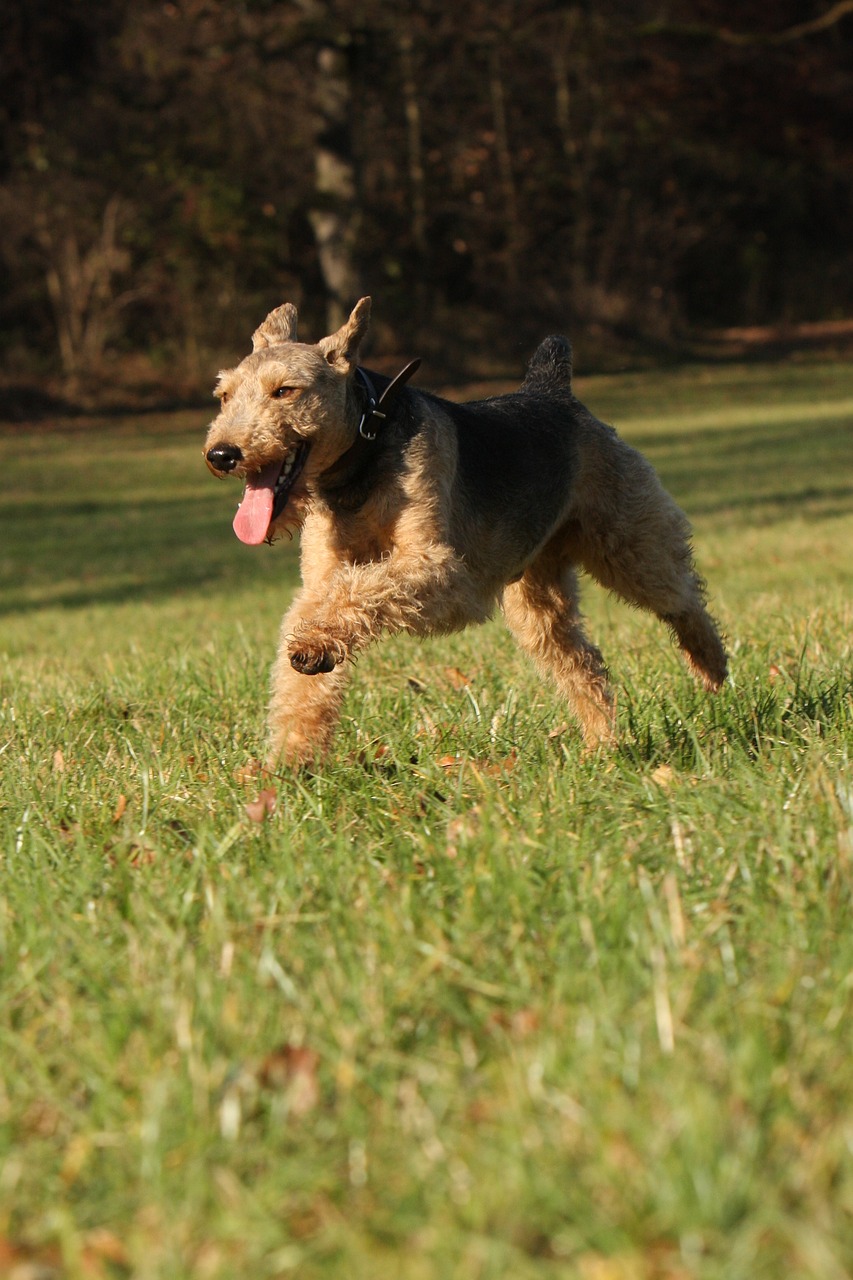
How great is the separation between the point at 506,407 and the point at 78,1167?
11.9ft

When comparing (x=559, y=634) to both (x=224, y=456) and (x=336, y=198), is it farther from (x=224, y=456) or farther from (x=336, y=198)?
(x=336, y=198)

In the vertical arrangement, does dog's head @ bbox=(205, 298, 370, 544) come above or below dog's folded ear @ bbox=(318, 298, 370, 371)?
below

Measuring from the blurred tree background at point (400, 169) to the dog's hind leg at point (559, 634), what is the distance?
19.4 metres

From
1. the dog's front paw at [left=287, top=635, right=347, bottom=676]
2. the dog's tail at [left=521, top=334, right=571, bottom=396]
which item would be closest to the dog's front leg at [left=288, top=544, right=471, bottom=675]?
the dog's front paw at [left=287, top=635, right=347, bottom=676]

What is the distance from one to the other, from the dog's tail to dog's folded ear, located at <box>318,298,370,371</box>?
118 centimetres

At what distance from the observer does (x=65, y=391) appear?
2762 cm

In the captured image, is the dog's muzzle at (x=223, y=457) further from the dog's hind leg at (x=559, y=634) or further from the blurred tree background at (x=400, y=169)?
the blurred tree background at (x=400, y=169)

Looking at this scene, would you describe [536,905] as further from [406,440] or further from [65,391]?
[65,391]

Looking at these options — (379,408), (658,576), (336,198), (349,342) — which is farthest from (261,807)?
(336,198)

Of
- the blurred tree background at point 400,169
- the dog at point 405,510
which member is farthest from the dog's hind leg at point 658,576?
the blurred tree background at point 400,169

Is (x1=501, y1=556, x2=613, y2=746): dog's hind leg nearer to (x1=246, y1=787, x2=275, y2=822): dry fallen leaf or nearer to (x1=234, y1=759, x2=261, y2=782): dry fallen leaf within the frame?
(x1=234, y1=759, x2=261, y2=782): dry fallen leaf

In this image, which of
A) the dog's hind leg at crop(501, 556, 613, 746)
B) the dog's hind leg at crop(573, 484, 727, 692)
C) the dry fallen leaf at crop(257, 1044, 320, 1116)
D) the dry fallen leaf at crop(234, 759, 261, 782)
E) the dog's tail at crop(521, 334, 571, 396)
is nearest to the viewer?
the dry fallen leaf at crop(257, 1044, 320, 1116)

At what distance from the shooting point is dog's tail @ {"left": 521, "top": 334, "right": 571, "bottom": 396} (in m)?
5.57

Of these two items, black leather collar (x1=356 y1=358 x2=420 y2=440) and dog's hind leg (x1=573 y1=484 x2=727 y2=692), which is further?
dog's hind leg (x1=573 y1=484 x2=727 y2=692)
